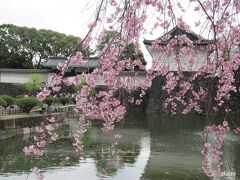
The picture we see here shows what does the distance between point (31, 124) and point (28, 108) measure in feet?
4.53

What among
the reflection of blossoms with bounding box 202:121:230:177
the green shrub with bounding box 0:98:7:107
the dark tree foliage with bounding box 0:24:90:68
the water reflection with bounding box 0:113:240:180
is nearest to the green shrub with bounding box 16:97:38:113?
the green shrub with bounding box 0:98:7:107

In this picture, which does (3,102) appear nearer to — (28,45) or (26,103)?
(26,103)

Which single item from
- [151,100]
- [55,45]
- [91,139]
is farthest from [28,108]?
[55,45]

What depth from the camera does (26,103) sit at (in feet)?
58.1

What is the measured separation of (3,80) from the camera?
33.6 m

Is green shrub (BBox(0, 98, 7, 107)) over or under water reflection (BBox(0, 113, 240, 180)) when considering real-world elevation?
over

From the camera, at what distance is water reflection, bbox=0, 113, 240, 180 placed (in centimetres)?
883

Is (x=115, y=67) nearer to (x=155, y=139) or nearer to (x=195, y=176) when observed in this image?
(x=195, y=176)

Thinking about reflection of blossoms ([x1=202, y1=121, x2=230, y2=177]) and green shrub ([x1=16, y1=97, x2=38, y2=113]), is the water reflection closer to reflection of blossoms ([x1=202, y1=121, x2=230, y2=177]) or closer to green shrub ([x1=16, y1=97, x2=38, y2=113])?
reflection of blossoms ([x1=202, y1=121, x2=230, y2=177])

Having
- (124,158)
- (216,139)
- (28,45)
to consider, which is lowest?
(124,158)

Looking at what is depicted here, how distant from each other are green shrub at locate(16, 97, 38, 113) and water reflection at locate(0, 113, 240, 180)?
267 centimetres

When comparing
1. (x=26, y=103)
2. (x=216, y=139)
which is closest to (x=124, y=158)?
(x=216, y=139)

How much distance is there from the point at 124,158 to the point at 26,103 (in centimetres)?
820

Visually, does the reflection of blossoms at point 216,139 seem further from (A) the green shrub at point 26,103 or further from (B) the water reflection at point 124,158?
(A) the green shrub at point 26,103
